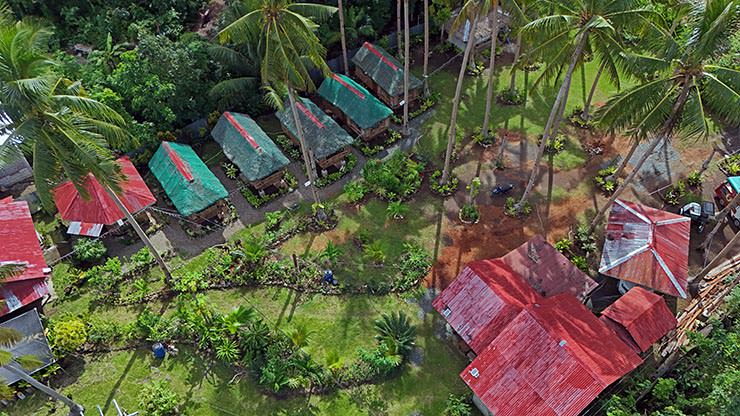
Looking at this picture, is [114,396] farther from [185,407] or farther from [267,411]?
[267,411]

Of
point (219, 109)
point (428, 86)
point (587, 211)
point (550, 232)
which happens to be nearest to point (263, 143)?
point (219, 109)

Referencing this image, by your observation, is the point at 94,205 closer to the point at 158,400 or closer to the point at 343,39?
the point at 158,400

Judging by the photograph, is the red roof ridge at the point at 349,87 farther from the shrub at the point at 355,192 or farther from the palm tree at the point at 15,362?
the palm tree at the point at 15,362

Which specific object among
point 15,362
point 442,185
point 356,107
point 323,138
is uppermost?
point 15,362

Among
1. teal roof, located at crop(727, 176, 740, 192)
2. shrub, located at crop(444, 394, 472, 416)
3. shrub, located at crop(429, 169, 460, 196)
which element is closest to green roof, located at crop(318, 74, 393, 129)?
shrub, located at crop(429, 169, 460, 196)

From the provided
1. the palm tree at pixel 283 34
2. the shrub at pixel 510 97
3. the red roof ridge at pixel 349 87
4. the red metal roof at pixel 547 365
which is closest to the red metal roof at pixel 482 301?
the red metal roof at pixel 547 365

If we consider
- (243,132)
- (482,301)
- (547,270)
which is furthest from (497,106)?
(243,132)
